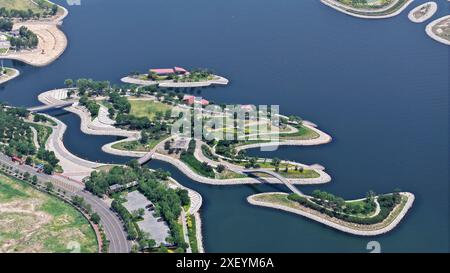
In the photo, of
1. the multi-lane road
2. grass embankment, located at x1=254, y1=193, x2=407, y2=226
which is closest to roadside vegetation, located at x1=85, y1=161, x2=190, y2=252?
the multi-lane road

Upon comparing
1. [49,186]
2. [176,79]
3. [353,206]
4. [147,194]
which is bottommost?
[49,186]

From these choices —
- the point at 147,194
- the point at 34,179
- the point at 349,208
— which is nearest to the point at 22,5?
the point at 34,179

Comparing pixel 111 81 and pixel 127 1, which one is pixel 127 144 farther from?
pixel 127 1

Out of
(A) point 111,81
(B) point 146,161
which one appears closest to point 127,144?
(B) point 146,161

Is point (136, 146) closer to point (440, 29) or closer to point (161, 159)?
point (161, 159)

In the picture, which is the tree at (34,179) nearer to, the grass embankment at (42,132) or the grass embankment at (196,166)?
the grass embankment at (42,132)

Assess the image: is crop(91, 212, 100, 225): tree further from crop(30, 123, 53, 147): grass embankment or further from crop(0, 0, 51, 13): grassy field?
crop(0, 0, 51, 13): grassy field
